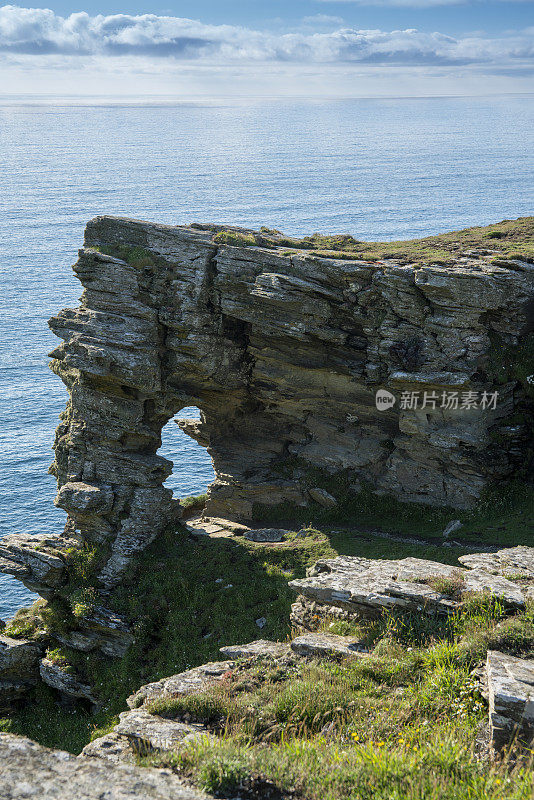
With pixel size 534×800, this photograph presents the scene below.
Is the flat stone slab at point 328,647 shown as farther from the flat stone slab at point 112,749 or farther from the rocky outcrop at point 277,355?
the rocky outcrop at point 277,355

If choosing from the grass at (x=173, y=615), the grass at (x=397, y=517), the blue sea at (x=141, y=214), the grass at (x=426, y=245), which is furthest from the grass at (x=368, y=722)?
the blue sea at (x=141, y=214)

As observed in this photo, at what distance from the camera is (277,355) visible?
45219 millimetres

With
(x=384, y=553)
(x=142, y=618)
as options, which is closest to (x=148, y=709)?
(x=142, y=618)

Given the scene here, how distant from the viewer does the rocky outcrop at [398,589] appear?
1980 cm

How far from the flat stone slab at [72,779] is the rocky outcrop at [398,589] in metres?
10.6

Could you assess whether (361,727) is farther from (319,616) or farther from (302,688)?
(319,616)

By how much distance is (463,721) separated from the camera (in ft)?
47.0

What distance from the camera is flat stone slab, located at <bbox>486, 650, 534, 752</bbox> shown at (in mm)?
13367

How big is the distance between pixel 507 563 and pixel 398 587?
17.8 feet

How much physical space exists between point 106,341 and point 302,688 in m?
29.6

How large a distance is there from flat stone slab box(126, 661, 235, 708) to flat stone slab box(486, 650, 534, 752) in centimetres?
851

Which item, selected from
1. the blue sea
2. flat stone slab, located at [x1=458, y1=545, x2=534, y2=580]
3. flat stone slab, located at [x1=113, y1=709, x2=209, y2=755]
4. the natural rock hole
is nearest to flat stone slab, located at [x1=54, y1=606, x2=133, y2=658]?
the blue sea

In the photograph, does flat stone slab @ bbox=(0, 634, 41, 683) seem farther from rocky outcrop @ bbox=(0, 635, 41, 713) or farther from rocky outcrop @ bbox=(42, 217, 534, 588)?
rocky outcrop @ bbox=(42, 217, 534, 588)

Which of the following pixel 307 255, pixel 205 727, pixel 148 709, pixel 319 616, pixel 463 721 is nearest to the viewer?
pixel 463 721
